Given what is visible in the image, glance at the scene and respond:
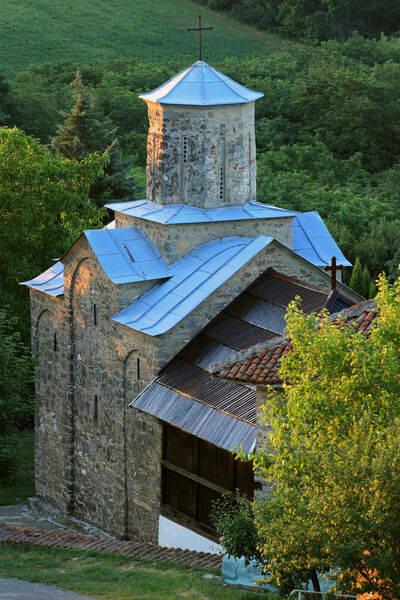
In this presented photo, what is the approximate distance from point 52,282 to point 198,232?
367cm

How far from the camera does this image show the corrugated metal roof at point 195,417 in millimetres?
17516

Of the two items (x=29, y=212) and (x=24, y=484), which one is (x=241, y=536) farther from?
(x=29, y=212)

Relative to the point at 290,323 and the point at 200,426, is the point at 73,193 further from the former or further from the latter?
the point at 290,323

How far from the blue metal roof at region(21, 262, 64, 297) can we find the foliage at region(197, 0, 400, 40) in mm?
48664

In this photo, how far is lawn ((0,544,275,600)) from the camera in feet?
52.6

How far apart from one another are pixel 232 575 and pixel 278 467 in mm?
3531

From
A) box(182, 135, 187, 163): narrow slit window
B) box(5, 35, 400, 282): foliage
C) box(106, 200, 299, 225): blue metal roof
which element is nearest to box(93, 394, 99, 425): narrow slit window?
box(106, 200, 299, 225): blue metal roof

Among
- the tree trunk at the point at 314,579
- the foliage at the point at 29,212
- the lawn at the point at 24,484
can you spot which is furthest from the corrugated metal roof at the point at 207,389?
the foliage at the point at 29,212

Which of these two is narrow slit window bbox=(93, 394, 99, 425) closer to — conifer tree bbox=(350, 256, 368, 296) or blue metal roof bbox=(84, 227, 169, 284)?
blue metal roof bbox=(84, 227, 169, 284)

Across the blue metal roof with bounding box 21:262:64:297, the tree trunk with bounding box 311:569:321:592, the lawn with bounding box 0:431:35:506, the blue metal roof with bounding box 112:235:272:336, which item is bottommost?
the lawn with bounding box 0:431:35:506

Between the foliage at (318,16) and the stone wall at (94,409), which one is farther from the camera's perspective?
the foliage at (318,16)

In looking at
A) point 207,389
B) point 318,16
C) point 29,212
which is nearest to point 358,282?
point 29,212

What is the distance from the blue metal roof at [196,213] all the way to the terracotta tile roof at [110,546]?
581 centimetres

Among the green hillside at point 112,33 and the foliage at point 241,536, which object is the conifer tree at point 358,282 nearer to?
the foliage at point 241,536
